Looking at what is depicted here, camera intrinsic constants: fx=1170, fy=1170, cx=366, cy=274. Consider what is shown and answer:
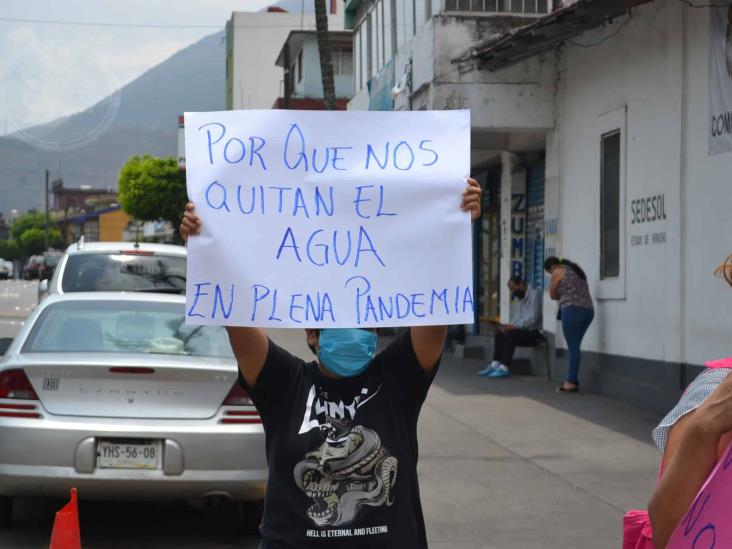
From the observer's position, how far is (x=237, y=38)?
6831cm

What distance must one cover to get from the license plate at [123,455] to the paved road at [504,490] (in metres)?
0.70

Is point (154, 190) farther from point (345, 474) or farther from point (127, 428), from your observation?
point (345, 474)

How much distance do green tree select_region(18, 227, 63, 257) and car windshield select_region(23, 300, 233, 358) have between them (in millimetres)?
136339

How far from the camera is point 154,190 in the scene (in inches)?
2852

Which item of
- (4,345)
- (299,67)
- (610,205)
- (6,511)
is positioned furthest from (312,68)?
(6,511)

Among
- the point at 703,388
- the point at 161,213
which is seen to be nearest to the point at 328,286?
the point at 703,388

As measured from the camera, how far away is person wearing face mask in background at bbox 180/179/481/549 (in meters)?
3.26

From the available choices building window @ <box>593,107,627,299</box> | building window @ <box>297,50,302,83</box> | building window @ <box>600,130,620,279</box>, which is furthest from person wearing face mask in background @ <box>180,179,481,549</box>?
building window @ <box>297,50,302,83</box>

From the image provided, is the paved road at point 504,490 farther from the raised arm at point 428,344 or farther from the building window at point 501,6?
the building window at point 501,6

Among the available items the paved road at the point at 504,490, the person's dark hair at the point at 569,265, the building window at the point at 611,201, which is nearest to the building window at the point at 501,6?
the building window at the point at 611,201

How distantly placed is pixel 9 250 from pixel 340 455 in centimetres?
15512

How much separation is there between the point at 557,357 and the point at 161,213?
198 ft

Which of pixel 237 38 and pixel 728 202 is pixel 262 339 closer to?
pixel 728 202

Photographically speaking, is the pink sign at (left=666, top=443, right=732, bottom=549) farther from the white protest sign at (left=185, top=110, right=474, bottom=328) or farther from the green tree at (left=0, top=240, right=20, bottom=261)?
the green tree at (left=0, top=240, right=20, bottom=261)
